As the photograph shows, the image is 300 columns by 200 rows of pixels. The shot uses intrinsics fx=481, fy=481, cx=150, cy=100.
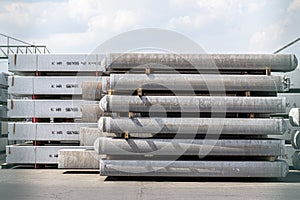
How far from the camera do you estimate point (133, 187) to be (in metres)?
7.25

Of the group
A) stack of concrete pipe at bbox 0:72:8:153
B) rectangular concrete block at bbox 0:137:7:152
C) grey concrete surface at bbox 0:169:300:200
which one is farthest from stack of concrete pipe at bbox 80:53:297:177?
rectangular concrete block at bbox 0:137:7:152

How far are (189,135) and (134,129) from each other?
0.91m

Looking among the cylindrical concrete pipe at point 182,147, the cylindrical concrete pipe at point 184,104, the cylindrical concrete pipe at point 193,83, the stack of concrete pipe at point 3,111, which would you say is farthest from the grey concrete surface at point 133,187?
the stack of concrete pipe at point 3,111

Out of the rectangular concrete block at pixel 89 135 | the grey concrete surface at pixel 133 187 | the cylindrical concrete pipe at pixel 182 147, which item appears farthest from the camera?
the rectangular concrete block at pixel 89 135

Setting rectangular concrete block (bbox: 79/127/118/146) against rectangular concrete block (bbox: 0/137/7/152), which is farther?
rectangular concrete block (bbox: 0/137/7/152)

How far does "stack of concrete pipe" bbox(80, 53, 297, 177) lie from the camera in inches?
305

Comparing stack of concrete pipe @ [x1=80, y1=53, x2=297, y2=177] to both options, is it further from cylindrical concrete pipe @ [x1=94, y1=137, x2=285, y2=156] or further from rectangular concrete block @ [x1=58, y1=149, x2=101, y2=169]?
rectangular concrete block @ [x1=58, y1=149, x2=101, y2=169]

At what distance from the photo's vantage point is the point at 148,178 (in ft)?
26.6

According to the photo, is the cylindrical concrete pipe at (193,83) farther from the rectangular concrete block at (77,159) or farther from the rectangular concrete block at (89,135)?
the rectangular concrete block at (77,159)

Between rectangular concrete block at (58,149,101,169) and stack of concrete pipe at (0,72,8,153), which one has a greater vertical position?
stack of concrete pipe at (0,72,8,153)

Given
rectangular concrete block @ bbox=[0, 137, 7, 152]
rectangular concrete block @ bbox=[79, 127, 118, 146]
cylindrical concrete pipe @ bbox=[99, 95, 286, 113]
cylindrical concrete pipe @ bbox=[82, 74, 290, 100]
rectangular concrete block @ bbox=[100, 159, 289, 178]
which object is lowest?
rectangular concrete block @ bbox=[100, 159, 289, 178]

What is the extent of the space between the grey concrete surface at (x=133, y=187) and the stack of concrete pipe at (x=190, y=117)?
220 mm

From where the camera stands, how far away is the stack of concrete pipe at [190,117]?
7754 millimetres

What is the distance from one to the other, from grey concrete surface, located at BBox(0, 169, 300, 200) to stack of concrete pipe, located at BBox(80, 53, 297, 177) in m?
0.22
